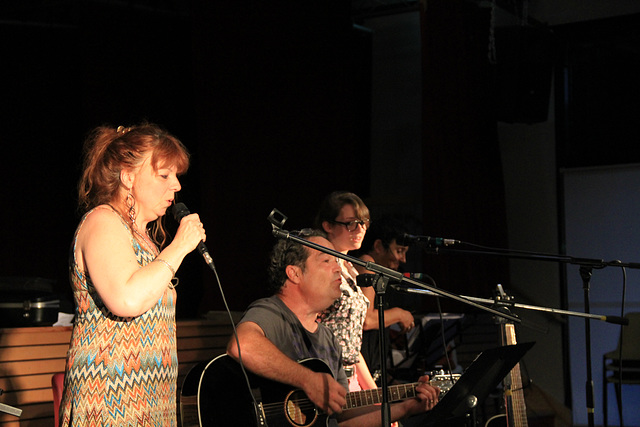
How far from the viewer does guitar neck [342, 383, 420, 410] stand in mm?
3129

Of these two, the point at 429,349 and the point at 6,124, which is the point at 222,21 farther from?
the point at 429,349

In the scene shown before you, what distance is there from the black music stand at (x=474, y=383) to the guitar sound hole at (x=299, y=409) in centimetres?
56

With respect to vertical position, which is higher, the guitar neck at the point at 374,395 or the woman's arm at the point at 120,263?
the woman's arm at the point at 120,263

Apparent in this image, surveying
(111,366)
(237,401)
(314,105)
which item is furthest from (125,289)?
(314,105)

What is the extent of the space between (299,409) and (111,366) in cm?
110

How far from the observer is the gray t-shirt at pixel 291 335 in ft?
9.84

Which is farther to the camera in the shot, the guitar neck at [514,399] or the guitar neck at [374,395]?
the guitar neck at [374,395]

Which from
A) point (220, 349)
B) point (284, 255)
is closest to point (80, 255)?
point (284, 255)

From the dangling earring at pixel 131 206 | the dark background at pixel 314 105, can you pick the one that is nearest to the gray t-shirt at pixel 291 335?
the dangling earring at pixel 131 206

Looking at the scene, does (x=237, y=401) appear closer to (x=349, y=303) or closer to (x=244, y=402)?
(x=244, y=402)

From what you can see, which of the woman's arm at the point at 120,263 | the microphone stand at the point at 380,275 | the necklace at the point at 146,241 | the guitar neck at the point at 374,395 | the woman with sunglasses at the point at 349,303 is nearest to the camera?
the woman's arm at the point at 120,263

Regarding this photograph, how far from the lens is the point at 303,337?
3.11 meters

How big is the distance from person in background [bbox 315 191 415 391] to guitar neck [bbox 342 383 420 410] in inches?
9.7

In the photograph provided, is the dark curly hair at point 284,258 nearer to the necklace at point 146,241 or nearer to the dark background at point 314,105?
the necklace at point 146,241
